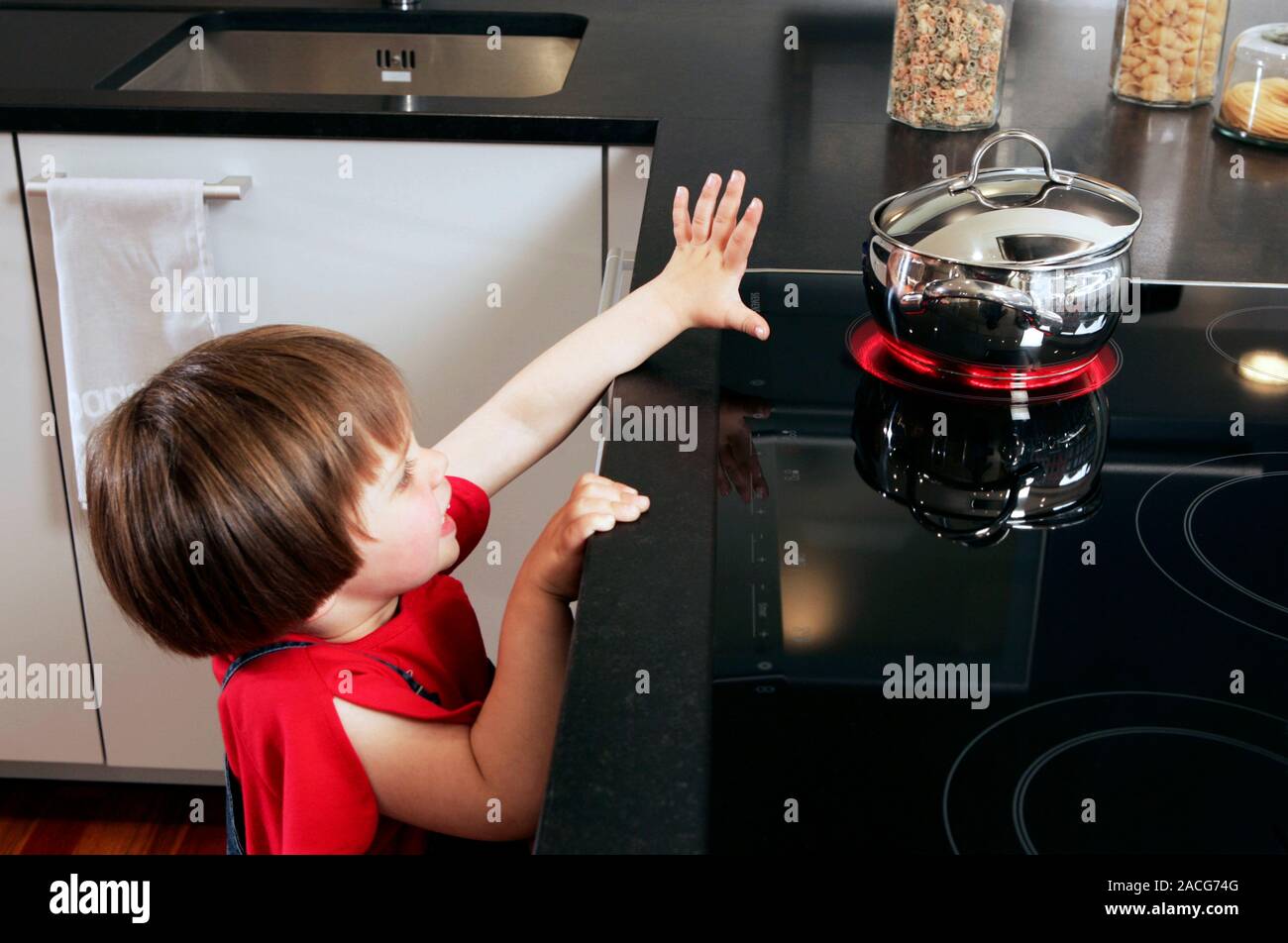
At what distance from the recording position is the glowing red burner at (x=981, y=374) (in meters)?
0.90

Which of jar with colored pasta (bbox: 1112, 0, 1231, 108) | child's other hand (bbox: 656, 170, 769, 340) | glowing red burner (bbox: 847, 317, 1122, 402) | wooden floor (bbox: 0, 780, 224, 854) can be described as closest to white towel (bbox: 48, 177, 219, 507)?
wooden floor (bbox: 0, 780, 224, 854)

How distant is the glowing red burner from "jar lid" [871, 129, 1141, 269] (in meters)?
0.08

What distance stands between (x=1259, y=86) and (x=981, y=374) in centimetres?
Answer: 67

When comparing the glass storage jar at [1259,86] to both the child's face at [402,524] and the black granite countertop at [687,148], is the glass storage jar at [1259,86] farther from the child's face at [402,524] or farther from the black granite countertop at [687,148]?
the child's face at [402,524]

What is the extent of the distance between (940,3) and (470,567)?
0.84m

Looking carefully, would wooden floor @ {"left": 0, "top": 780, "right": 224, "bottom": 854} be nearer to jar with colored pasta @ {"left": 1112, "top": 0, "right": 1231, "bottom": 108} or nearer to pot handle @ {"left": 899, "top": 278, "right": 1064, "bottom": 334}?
pot handle @ {"left": 899, "top": 278, "right": 1064, "bottom": 334}

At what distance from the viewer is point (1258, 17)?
1.71m

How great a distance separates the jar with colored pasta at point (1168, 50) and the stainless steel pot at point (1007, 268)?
2.09 ft

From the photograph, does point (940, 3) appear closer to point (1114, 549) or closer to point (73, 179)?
point (1114, 549)

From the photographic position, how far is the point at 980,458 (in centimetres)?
82

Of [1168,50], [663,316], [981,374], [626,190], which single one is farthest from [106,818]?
[1168,50]

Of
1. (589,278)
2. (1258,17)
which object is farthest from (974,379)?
(1258,17)

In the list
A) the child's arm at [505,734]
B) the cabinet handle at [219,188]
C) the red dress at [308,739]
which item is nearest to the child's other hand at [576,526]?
the child's arm at [505,734]

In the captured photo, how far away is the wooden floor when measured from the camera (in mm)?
1722
